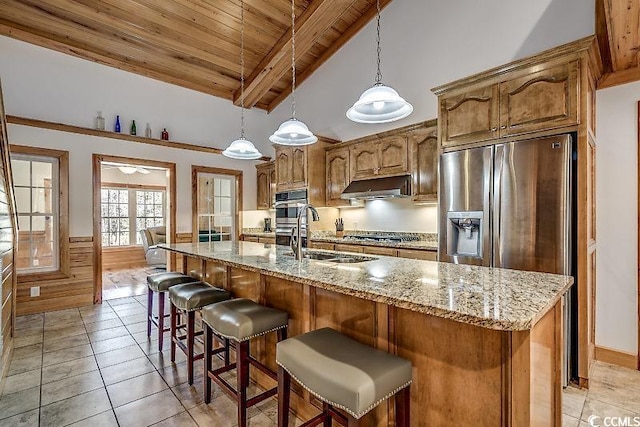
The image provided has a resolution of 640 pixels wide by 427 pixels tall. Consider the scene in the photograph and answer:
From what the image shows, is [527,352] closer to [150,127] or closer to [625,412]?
[625,412]

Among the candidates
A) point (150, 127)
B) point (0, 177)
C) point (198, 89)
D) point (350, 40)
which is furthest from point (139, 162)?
point (350, 40)

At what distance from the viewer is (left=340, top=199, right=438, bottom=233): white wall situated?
163 inches

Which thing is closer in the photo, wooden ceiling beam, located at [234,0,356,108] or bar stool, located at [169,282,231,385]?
bar stool, located at [169,282,231,385]

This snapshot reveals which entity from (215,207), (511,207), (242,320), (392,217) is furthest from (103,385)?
(215,207)

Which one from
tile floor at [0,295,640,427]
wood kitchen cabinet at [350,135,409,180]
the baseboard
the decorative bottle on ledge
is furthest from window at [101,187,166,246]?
the baseboard

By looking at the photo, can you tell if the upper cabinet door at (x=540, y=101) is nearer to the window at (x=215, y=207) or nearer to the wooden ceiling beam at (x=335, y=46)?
the wooden ceiling beam at (x=335, y=46)

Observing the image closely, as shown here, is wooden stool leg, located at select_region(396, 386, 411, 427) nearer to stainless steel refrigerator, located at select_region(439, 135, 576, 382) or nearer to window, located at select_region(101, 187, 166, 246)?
stainless steel refrigerator, located at select_region(439, 135, 576, 382)

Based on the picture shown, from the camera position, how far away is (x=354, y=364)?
1234mm

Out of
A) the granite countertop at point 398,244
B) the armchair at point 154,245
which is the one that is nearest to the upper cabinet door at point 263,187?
the granite countertop at point 398,244

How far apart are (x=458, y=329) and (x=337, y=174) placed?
3860 mm

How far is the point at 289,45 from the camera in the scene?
480 cm

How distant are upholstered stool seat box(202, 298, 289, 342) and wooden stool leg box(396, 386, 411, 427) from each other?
82 centimetres

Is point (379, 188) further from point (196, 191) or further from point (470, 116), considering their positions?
point (196, 191)

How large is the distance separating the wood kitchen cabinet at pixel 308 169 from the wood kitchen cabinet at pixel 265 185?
0.81 meters
